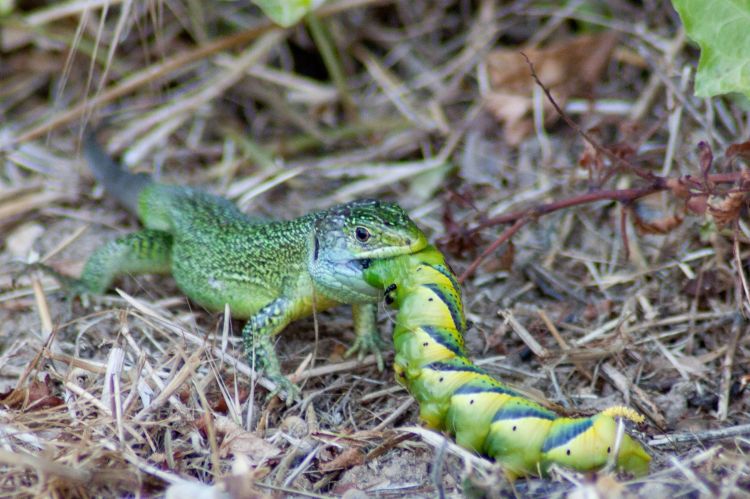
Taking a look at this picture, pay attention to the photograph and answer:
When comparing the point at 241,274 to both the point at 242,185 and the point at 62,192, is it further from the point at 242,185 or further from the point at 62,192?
the point at 62,192

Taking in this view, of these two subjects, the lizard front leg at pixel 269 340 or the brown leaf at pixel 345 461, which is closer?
the brown leaf at pixel 345 461

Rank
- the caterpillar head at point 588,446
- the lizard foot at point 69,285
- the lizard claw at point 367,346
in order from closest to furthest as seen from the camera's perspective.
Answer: the caterpillar head at point 588,446 → the lizard claw at point 367,346 → the lizard foot at point 69,285

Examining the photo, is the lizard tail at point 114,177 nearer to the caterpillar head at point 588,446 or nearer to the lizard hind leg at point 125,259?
the lizard hind leg at point 125,259

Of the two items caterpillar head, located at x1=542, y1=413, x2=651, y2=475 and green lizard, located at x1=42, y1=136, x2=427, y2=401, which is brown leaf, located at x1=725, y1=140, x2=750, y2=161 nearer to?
green lizard, located at x1=42, y1=136, x2=427, y2=401

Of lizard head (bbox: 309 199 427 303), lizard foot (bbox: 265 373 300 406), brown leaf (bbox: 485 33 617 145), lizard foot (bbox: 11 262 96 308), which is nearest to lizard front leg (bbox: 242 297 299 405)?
lizard foot (bbox: 265 373 300 406)

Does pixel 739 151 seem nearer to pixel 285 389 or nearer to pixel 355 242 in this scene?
pixel 355 242

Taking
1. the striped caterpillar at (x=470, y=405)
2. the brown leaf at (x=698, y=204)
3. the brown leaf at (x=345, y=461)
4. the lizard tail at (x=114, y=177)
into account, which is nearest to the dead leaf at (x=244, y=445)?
the brown leaf at (x=345, y=461)

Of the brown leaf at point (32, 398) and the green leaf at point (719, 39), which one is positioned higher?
the green leaf at point (719, 39)
